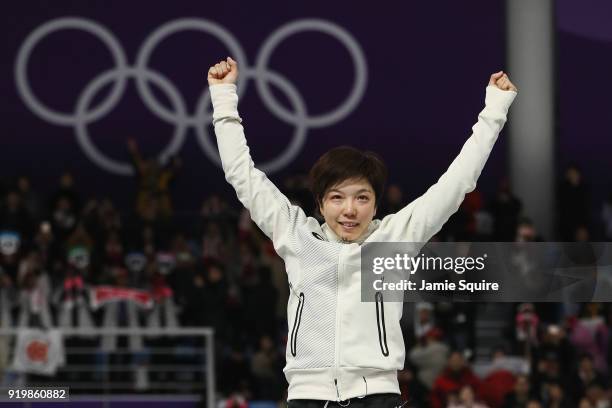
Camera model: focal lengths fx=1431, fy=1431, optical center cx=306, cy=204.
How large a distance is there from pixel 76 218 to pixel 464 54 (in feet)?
26.4

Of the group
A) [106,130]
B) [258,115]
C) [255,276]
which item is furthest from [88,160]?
[255,276]

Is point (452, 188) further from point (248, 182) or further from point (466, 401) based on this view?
point (466, 401)

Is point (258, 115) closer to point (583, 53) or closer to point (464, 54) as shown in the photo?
point (464, 54)

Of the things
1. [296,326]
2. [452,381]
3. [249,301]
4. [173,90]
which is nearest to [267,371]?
[249,301]

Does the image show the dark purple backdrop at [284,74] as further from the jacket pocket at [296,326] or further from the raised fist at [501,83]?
the jacket pocket at [296,326]

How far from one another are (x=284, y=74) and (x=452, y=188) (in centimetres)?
2064

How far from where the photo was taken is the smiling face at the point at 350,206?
16.7 ft

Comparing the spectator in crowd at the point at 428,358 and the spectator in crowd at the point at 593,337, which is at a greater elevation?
the spectator in crowd at the point at 593,337

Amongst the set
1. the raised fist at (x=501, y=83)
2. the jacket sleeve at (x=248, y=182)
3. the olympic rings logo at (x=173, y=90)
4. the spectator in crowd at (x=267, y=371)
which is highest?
the olympic rings logo at (x=173, y=90)

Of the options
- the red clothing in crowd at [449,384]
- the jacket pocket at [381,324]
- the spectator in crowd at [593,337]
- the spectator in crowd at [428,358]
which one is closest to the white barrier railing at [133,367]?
the spectator in crowd at [428,358]

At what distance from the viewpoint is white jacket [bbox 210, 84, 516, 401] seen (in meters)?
5.01

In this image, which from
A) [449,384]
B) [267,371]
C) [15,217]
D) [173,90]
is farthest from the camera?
[173,90]

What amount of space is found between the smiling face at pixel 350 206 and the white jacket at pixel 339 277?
5 cm

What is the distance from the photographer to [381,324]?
5.03 meters
